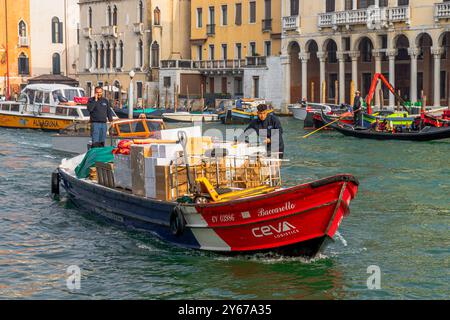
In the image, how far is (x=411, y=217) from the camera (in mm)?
13273

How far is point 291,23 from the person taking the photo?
4372 cm

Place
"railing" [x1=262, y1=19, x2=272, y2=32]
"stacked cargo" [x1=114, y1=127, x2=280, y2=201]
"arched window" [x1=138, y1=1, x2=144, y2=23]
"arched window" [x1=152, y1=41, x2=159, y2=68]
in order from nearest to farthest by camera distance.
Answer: "stacked cargo" [x1=114, y1=127, x2=280, y2=201] < "railing" [x1=262, y1=19, x2=272, y2=32] < "arched window" [x1=152, y1=41, x2=159, y2=68] < "arched window" [x1=138, y1=1, x2=144, y2=23]

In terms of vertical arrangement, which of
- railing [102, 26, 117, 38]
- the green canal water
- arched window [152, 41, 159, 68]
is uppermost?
railing [102, 26, 117, 38]

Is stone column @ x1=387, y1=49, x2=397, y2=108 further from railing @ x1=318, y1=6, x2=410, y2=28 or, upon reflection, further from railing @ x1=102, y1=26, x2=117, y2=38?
railing @ x1=102, y1=26, x2=117, y2=38

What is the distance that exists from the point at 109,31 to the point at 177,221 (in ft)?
150

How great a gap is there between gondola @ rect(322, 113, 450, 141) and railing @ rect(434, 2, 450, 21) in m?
9.51

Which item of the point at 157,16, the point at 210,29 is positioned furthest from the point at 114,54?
the point at 210,29

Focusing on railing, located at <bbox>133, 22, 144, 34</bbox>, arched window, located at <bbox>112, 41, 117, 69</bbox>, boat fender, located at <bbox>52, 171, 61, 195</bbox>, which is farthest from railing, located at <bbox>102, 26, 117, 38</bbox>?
boat fender, located at <bbox>52, 171, 61, 195</bbox>

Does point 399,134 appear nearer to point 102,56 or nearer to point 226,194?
point 226,194

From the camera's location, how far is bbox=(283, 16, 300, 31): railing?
43.3 meters

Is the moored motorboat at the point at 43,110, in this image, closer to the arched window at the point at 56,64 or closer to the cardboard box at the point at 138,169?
the cardboard box at the point at 138,169

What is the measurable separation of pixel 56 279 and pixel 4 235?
262 cm

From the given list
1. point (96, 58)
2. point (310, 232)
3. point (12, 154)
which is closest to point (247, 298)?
point (310, 232)

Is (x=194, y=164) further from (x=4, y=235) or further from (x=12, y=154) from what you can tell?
(x=12, y=154)
